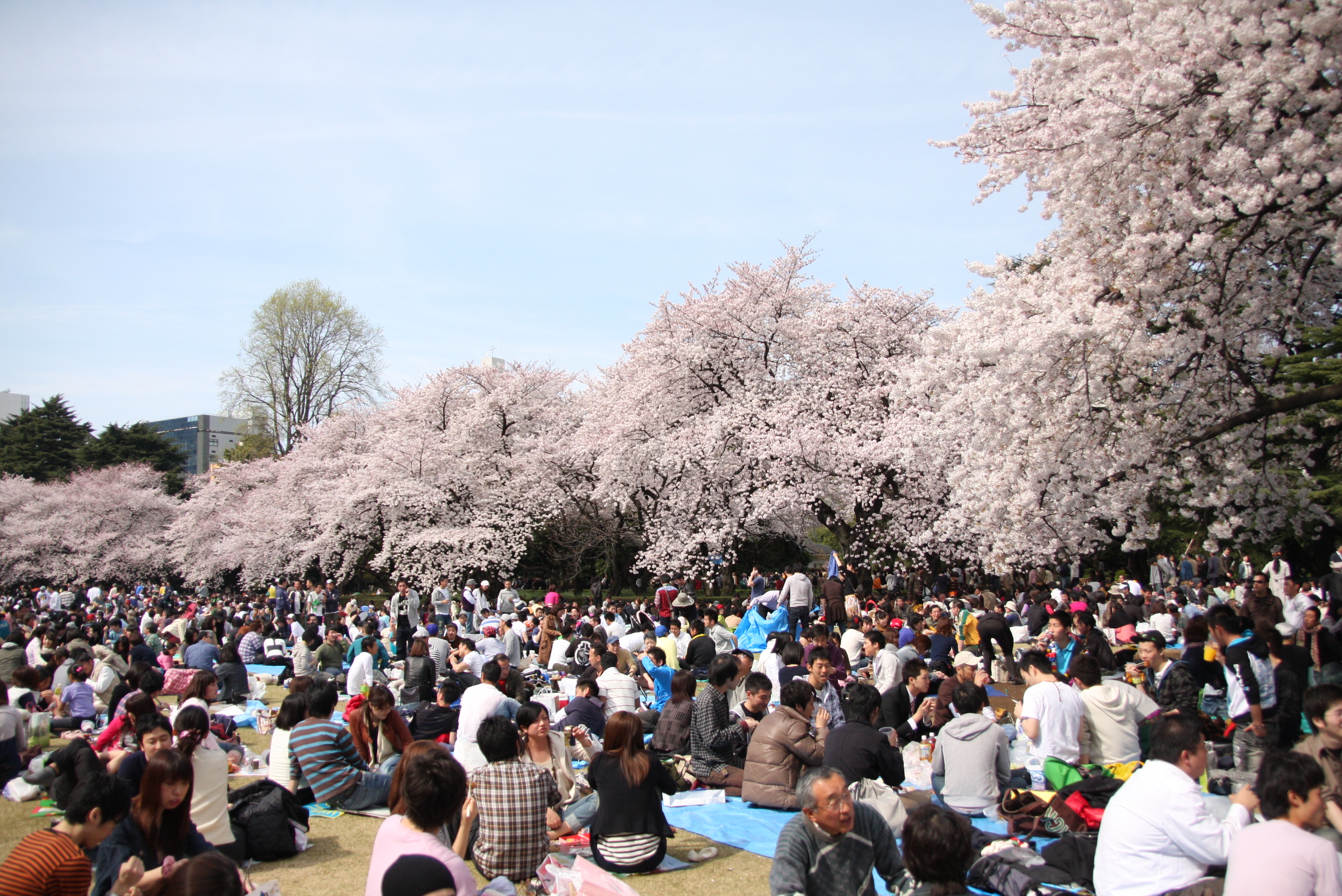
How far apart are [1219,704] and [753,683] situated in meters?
4.46

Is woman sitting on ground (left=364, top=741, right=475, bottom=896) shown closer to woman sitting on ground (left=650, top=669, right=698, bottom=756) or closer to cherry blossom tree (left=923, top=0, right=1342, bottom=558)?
woman sitting on ground (left=650, top=669, right=698, bottom=756)

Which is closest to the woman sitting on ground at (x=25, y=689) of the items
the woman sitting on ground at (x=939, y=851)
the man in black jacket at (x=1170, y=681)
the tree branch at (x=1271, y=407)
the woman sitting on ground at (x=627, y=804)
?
the woman sitting on ground at (x=627, y=804)

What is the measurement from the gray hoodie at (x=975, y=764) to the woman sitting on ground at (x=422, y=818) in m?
3.96

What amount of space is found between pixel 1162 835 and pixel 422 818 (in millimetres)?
3260

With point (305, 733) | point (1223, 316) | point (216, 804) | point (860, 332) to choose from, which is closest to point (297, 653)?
point (305, 733)

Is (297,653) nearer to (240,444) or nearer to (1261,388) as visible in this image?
(1261,388)

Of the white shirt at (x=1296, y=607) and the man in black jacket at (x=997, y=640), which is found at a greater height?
→ the white shirt at (x=1296, y=607)

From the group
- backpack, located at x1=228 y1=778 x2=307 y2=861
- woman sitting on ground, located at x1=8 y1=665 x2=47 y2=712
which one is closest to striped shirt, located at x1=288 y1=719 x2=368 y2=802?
backpack, located at x1=228 y1=778 x2=307 y2=861

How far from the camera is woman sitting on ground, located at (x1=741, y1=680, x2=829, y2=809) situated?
6457 millimetres

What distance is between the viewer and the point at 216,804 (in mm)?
5340

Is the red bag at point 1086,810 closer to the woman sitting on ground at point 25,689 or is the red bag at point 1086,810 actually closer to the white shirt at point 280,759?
the white shirt at point 280,759

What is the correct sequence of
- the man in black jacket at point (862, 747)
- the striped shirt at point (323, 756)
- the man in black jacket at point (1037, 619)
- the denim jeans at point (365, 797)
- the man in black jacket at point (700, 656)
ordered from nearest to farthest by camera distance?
the man in black jacket at point (862, 747) → the striped shirt at point (323, 756) → the denim jeans at point (365, 797) → the man in black jacket at point (700, 656) → the man in black jacket at point (1037, 619)

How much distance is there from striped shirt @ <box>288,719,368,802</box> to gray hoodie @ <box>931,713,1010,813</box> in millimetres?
4541

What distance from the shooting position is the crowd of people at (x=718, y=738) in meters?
3.74
